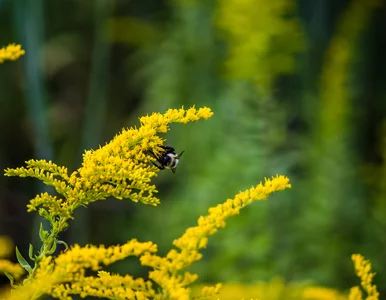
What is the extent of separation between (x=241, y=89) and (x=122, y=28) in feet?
4.61

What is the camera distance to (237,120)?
262 centimetres

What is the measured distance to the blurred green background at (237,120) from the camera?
8.30 ft

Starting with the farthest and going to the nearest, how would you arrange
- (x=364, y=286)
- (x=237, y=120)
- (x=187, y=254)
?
(x=237, y=120) < (x=364, y=286) < (x=187, y=254)

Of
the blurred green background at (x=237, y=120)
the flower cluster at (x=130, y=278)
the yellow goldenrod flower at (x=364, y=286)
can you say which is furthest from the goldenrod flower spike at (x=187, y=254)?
the blurred green background at (x=237, y=120)

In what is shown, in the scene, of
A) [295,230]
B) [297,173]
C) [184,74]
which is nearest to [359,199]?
[297,173]

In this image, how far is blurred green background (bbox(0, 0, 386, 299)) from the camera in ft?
8.30

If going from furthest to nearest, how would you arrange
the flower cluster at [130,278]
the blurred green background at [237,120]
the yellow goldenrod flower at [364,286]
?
the blurred green background at [237,120] < the yellow goldenrod flower at [364,286] < the flower cluster at [130,278]

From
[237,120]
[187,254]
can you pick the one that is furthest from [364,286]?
[237,120]

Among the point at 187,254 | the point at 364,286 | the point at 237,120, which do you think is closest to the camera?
the point at 187,254

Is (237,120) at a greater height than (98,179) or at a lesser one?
greater

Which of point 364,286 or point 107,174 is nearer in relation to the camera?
point 107,174

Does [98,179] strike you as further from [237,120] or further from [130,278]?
[237,120]

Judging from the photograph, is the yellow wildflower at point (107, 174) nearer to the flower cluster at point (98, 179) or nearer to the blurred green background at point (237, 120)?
the flower cluster at point (98, 179)

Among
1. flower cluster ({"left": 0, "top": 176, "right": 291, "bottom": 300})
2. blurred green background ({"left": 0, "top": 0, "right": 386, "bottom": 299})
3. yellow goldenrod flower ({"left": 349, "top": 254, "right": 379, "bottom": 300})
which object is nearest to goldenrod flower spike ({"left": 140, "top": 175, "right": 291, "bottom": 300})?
flower cluster ({"left": 0, "top": 176, "right": 291, "bottom": 300})
